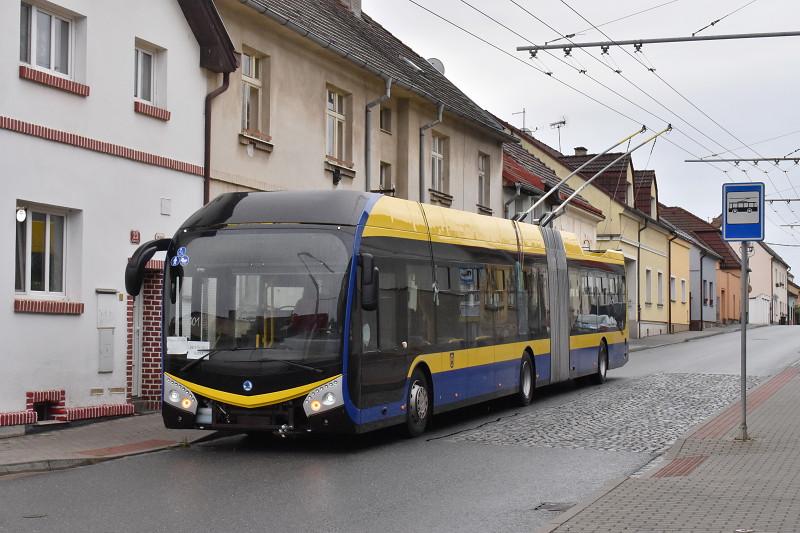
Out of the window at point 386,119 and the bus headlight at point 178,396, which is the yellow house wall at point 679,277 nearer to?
the window at point 386,119

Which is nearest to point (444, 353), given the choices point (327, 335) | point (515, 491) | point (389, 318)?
point (389, 318)

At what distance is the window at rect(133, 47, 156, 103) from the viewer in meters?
16.8

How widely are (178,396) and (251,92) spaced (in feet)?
27.7

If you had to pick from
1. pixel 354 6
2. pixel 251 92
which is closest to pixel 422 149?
pixel 354 6

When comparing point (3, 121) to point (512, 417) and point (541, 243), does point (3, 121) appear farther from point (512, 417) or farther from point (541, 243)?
point (541, 243)

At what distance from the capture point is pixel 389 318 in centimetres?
1350

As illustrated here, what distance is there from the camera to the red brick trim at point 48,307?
1383 cm

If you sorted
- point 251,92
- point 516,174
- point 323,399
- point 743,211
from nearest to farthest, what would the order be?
point 323,399, point 743,211, point 251,92, point 516,174

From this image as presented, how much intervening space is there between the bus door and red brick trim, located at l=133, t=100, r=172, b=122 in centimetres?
740

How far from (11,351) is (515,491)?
6.74m

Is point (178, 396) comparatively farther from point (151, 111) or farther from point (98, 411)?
point (151, 111)

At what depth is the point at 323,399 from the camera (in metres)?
12.2

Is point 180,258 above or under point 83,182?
under

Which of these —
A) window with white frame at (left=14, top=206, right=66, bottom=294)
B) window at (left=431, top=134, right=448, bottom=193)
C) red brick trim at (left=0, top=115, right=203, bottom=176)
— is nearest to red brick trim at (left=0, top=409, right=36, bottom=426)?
window with white frame at (left=14, top=206, right=66, bottom=294)
